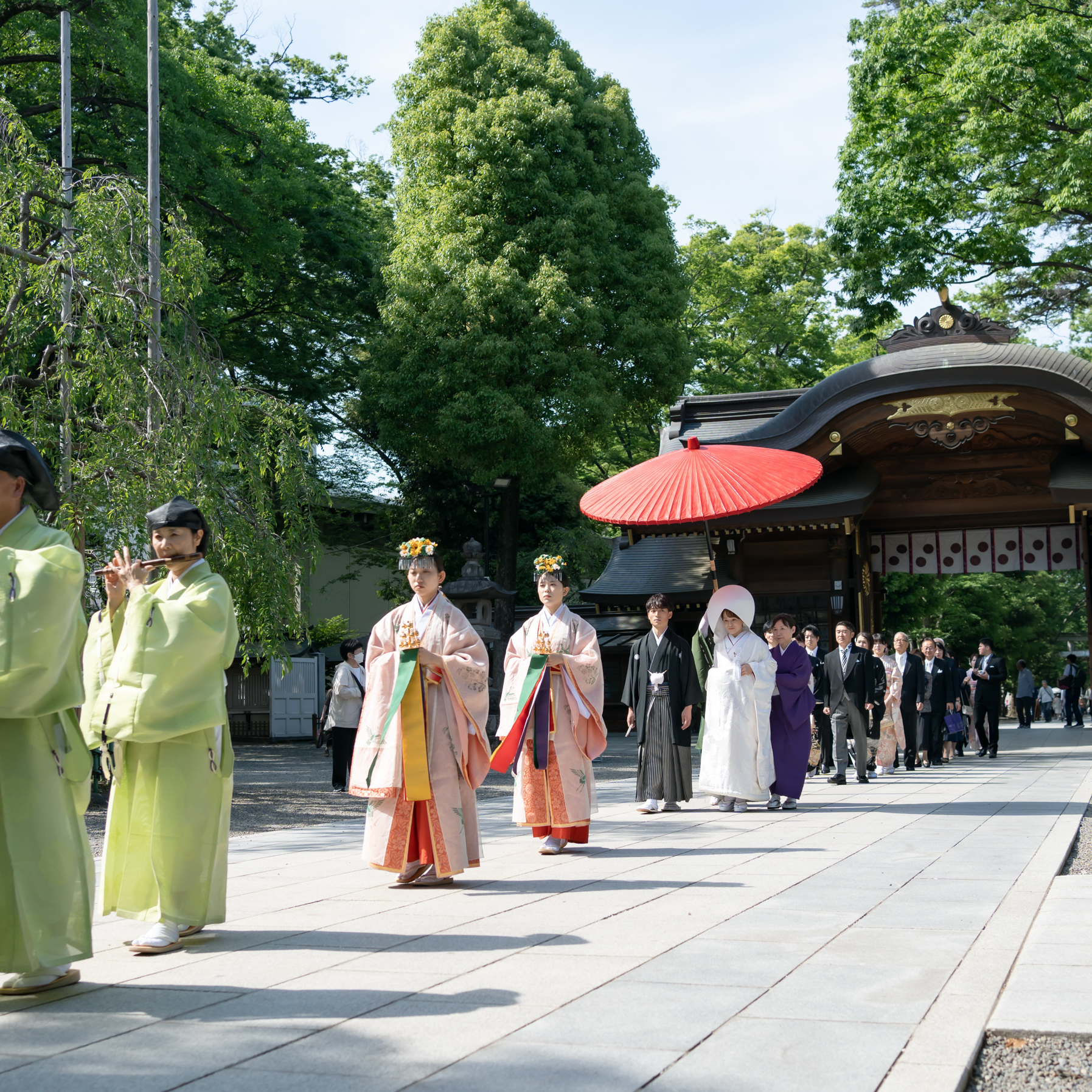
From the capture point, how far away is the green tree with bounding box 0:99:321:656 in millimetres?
9430

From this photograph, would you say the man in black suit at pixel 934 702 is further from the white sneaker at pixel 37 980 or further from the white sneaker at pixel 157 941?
the white sneaker at pixel 37 980

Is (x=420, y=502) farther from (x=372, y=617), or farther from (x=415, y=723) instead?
(x=415, y=723)

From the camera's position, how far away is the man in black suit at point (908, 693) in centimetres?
1459

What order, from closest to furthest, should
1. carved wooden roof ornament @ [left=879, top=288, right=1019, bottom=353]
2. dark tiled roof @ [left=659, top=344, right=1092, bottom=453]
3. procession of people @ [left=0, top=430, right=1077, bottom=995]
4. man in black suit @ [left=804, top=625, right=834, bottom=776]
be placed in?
procession of people @ [left=0, top=430, right=1077, bottom=995]
man in black suit @ [left=804, top=625, right=834, bottom=776]
dark tiled roof @ [left=659, top=344, right=1092, bottom=453]
carved wooden roof ornament @ [left=879, top=288, right=1019, bottom=353]

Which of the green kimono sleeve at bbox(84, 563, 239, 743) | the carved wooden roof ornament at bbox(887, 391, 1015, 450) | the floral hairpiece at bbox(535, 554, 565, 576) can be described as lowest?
the green kimono sleeve at bbox(84, 563, 239, 743)

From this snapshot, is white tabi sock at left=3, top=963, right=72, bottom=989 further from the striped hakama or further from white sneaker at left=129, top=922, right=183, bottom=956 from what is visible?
the striped hakama

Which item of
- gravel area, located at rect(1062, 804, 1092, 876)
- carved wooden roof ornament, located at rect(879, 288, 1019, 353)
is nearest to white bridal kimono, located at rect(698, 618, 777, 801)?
gravel area, located at rect(1062, 804, 1092, 876)

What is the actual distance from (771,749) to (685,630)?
1229 centimetres

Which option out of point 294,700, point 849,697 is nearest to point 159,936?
point 849,697

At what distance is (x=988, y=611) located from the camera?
3509 cm

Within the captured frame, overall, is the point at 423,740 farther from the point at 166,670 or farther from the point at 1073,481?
the point at 1073,481

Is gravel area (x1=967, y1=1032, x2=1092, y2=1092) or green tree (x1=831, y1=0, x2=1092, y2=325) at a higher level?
green tree (x1=831, y1=0, x2=1092, y2=325)

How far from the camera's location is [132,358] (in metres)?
9.72

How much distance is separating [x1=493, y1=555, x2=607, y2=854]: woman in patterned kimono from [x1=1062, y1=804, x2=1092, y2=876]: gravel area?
107 inches
